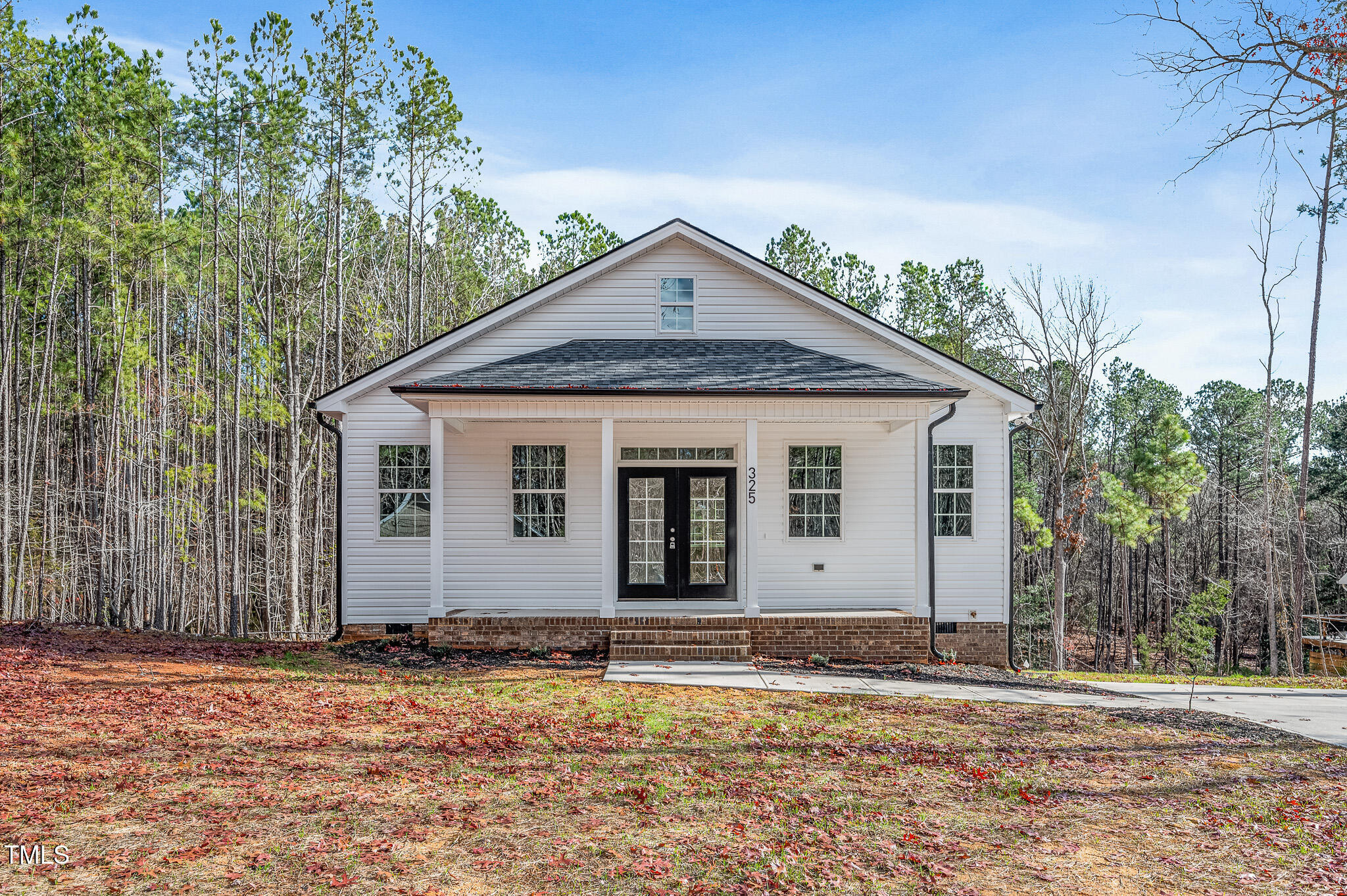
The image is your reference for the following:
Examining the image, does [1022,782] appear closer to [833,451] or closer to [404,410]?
[833,451]

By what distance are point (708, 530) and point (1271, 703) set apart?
24.0 ft

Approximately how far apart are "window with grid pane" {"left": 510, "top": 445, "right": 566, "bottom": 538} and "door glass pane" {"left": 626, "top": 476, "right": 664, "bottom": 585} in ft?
3.44

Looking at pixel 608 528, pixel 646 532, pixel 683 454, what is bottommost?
pixel 646 532

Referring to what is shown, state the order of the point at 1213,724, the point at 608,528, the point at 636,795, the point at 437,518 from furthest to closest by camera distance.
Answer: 1. the point at 608,528
2. the point at 437,518
3. the point at 1213,724
4. the point at 636,795

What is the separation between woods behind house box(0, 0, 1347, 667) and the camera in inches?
623

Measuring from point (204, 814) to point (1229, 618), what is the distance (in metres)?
36.0

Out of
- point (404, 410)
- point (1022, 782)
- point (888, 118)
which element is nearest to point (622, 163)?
point (888, 118)

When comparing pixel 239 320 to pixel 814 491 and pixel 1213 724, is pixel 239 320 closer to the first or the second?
pixel 814 491

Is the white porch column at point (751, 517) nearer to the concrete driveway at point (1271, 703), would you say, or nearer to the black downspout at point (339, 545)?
the concrete driveway at point (1271, 703)

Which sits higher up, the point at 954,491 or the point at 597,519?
the point at 954,491

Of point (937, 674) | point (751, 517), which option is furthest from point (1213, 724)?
point (751, 517)

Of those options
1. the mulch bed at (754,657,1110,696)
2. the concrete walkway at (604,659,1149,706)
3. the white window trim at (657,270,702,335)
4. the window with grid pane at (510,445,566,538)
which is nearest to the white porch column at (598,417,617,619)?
the concrete walkway at (604,659,1149,706)

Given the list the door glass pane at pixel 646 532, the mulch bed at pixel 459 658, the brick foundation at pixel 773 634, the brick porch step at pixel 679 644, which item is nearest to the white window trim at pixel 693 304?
the door glass pane at pixel 646 532

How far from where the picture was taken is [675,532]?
12172mm
